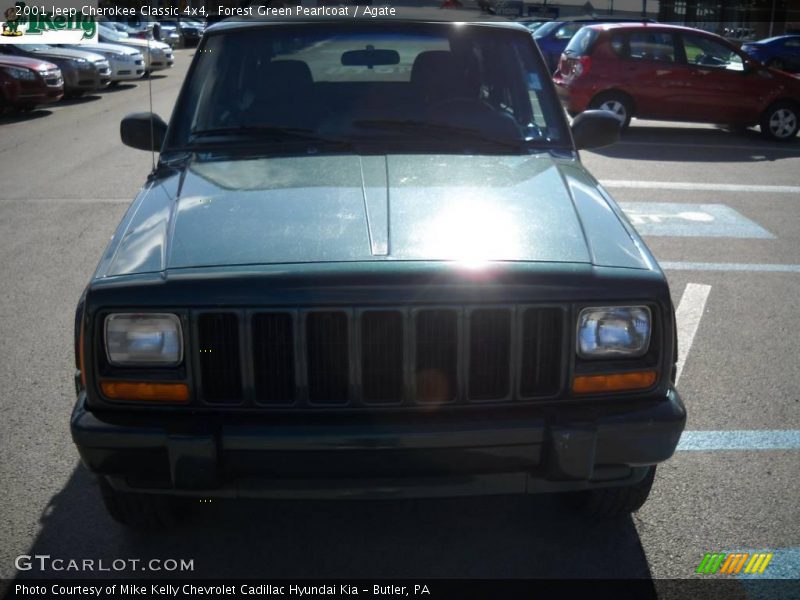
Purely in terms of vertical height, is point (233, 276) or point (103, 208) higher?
point (233, 276)

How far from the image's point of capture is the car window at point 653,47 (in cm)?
1442

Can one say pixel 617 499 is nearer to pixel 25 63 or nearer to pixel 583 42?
pixel 583 42

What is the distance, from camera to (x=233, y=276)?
293cm

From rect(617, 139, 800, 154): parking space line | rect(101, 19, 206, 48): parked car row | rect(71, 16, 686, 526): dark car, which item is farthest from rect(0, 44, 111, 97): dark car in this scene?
rect(71, 16, 686, 526): dark car

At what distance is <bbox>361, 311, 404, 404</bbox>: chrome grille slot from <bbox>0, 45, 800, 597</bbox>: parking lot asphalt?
2.44ft

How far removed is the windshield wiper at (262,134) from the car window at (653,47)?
11.2 metres

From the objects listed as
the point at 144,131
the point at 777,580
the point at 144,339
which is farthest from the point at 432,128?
the point at 777,580

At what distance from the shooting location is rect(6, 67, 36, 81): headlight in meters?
16.3

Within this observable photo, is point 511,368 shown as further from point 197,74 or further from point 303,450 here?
point 197,74

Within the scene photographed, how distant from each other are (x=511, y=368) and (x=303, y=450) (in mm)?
686

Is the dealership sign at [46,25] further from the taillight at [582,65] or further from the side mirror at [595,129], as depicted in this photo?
the side mirror at [595,129]

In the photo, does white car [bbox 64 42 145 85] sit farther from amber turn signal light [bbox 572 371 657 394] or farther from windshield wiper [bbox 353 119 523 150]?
amber turn signal light [bbox 572 371 657 394]

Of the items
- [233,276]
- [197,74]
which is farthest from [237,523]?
[197,74]

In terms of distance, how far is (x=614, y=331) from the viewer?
3039mm
